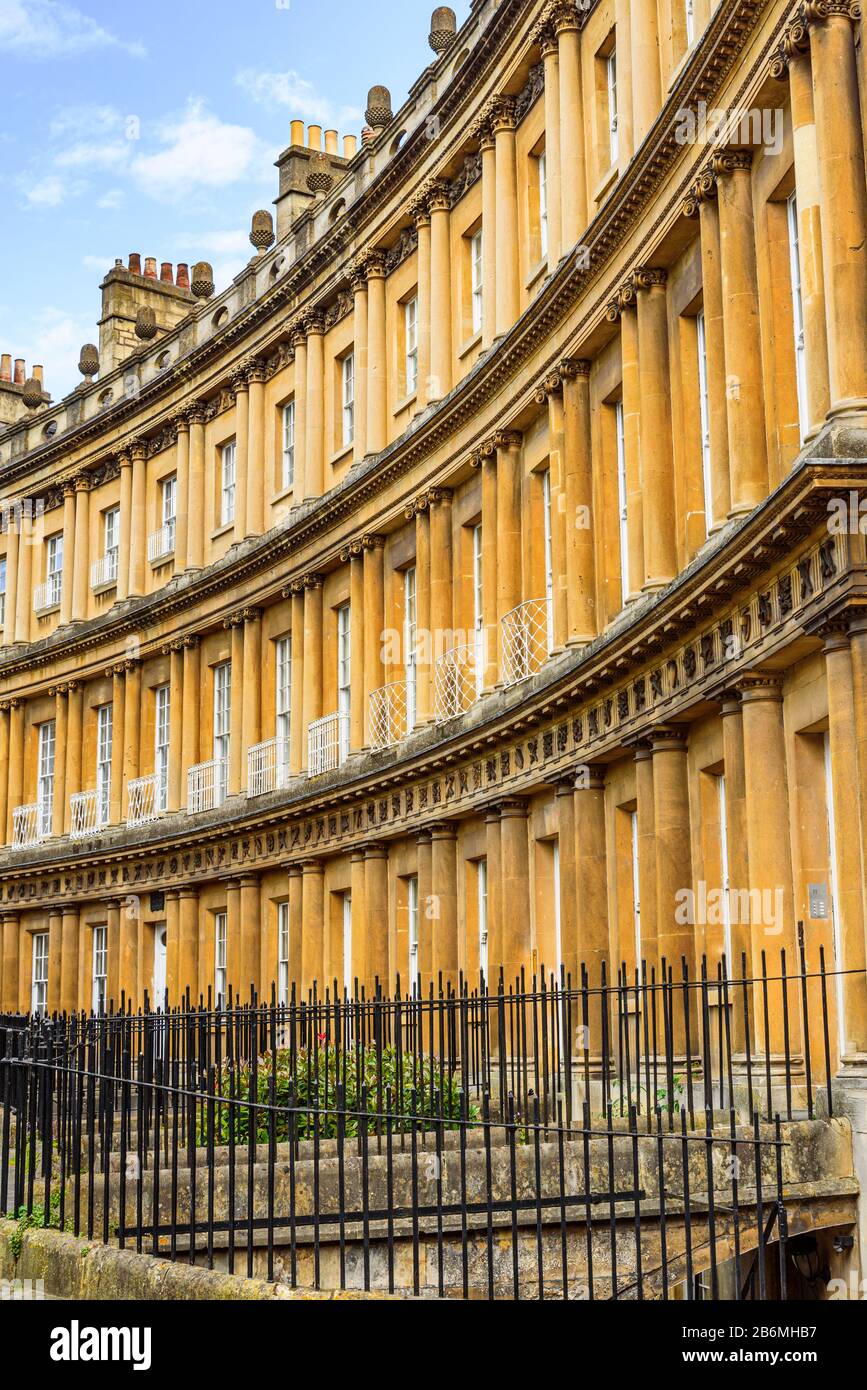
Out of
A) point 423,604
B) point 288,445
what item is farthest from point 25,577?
point 423,604

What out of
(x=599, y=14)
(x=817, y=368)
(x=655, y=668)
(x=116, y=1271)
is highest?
(x=599, y=14)

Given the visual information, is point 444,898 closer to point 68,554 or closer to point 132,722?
point 132,722

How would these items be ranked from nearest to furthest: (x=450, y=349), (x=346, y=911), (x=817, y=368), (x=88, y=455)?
(x=817, y=368), (x=450, y=349), (x=346, y=911), (x=88, y=455)

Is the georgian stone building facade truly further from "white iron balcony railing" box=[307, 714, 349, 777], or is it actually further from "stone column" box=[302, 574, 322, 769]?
"white iron balcony railing" box=[307, 714, 349, 777]

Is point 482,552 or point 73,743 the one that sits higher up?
point 482,552

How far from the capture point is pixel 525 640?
69.8 feet

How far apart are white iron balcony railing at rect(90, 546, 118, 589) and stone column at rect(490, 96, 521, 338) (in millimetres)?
16105

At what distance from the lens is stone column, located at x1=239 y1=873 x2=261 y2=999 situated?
29578 millimetres

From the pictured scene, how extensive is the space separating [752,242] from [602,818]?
642 cm

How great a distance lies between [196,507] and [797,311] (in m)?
20.3

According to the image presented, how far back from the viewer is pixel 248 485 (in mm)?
31297

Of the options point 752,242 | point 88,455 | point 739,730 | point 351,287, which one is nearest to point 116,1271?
point 739,730

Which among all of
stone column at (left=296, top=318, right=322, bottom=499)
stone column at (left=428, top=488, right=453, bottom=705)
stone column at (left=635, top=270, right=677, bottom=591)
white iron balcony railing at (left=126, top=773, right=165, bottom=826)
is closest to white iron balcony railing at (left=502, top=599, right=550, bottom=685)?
stone column at (left=428, top=488, right=453, bottom=705)

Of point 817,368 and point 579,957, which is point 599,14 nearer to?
point 817,368
